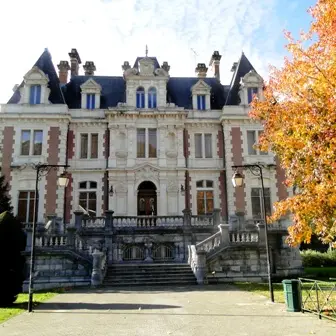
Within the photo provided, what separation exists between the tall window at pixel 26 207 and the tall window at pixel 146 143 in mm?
8098

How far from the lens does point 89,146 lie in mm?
27766

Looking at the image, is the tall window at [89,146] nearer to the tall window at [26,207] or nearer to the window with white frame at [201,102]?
the tall window at [26,207]

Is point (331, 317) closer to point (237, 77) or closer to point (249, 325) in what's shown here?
point (249, 325)

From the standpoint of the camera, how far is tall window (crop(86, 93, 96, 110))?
28969 mm

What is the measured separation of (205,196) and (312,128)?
16151 millimetres

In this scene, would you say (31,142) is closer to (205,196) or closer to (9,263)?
(205,196)

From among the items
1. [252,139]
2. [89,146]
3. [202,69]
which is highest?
[202,69]

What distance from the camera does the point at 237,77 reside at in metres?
30.5

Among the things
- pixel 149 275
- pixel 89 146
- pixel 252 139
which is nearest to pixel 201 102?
pixel 252 139

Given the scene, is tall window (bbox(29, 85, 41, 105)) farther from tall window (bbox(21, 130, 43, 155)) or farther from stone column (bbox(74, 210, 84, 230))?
stone column (bbox(74, 210, 84, 230))

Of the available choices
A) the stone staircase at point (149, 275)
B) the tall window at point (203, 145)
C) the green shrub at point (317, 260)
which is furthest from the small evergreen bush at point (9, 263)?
the green shrub at point (317, 260)

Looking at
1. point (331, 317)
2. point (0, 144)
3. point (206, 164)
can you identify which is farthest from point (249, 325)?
point (0, 144)

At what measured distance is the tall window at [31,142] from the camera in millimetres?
26781

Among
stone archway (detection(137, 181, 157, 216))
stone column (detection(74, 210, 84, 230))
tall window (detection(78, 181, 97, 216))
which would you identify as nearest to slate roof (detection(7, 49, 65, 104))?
tall window (detection(78, 181, 97, 216))
